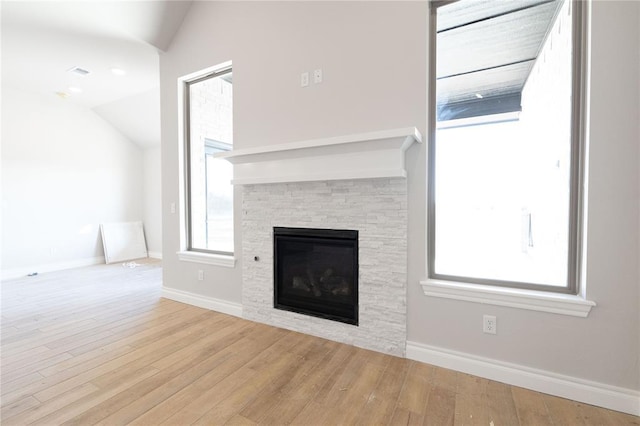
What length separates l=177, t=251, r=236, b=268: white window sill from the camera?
3.01 metres

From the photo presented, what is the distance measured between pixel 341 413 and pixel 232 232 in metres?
2.08

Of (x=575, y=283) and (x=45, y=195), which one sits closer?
(x=575, y=283)

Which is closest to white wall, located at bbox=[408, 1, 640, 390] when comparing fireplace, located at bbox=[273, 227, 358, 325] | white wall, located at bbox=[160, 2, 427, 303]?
white wall, located at bbox=[160, 2, 427, 303]

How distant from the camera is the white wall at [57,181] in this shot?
15.1 ft

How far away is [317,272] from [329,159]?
3.33 ft

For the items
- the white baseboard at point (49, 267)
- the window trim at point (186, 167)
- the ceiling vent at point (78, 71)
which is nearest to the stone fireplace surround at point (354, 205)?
the window trim at point (186, 167)

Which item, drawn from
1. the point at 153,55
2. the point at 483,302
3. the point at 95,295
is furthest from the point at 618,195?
the point at 95,295

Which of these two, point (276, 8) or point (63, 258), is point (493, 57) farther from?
point (63, 258)

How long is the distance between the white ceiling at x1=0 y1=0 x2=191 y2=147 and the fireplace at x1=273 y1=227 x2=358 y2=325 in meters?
2.70

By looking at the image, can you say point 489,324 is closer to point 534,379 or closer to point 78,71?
point 534,379

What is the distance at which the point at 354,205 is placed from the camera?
231 cm

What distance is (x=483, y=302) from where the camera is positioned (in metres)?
1.89

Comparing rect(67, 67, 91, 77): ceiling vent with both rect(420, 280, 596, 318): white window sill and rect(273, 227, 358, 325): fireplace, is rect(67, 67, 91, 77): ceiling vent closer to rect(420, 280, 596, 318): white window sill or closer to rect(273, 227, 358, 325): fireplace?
rect(273, 227, 358, 325): fireplace

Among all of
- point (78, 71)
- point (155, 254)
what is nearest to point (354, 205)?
point (78, 71)
